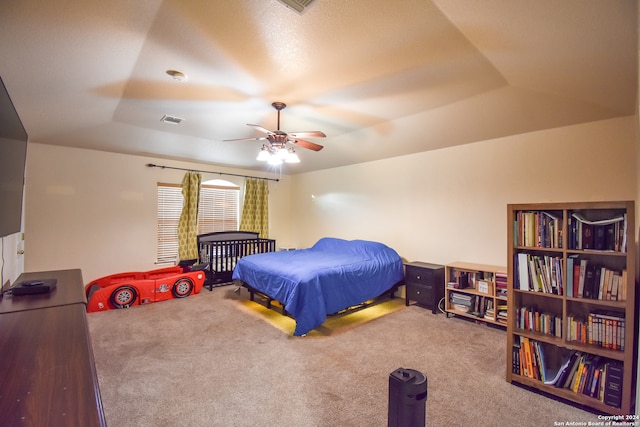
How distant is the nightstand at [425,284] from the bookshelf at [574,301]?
1480mm

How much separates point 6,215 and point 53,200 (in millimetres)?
2901

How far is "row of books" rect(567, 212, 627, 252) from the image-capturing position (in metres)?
1.91

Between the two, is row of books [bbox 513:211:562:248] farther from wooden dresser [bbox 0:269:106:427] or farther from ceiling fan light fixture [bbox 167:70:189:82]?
ceiling fan light fixture [bbox 167:70:189:82]

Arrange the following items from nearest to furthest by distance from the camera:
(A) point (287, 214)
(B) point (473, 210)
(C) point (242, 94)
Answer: (C) point (242, 94) < (B) point (473, 210) < (A) point (287, 214)

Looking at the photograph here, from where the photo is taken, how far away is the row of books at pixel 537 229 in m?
2.17

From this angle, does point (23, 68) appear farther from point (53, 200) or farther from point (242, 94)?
point (53, 200)

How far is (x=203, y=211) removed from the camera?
5.68m

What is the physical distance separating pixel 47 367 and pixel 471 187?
434cm

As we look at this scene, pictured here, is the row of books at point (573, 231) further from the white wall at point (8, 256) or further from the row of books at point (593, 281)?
the white wall at point (8, 256)

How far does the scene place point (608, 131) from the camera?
2908 mm

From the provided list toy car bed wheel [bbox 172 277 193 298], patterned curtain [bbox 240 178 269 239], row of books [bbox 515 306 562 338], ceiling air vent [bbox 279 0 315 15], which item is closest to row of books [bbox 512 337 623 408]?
row of books [bbox 515 306 562 338]

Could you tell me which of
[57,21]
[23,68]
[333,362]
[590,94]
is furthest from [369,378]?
[23,68]

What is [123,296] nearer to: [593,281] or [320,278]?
[320,278]

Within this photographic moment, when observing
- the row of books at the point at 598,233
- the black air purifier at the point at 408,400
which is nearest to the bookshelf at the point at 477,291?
the row of books at the point at 598,233
